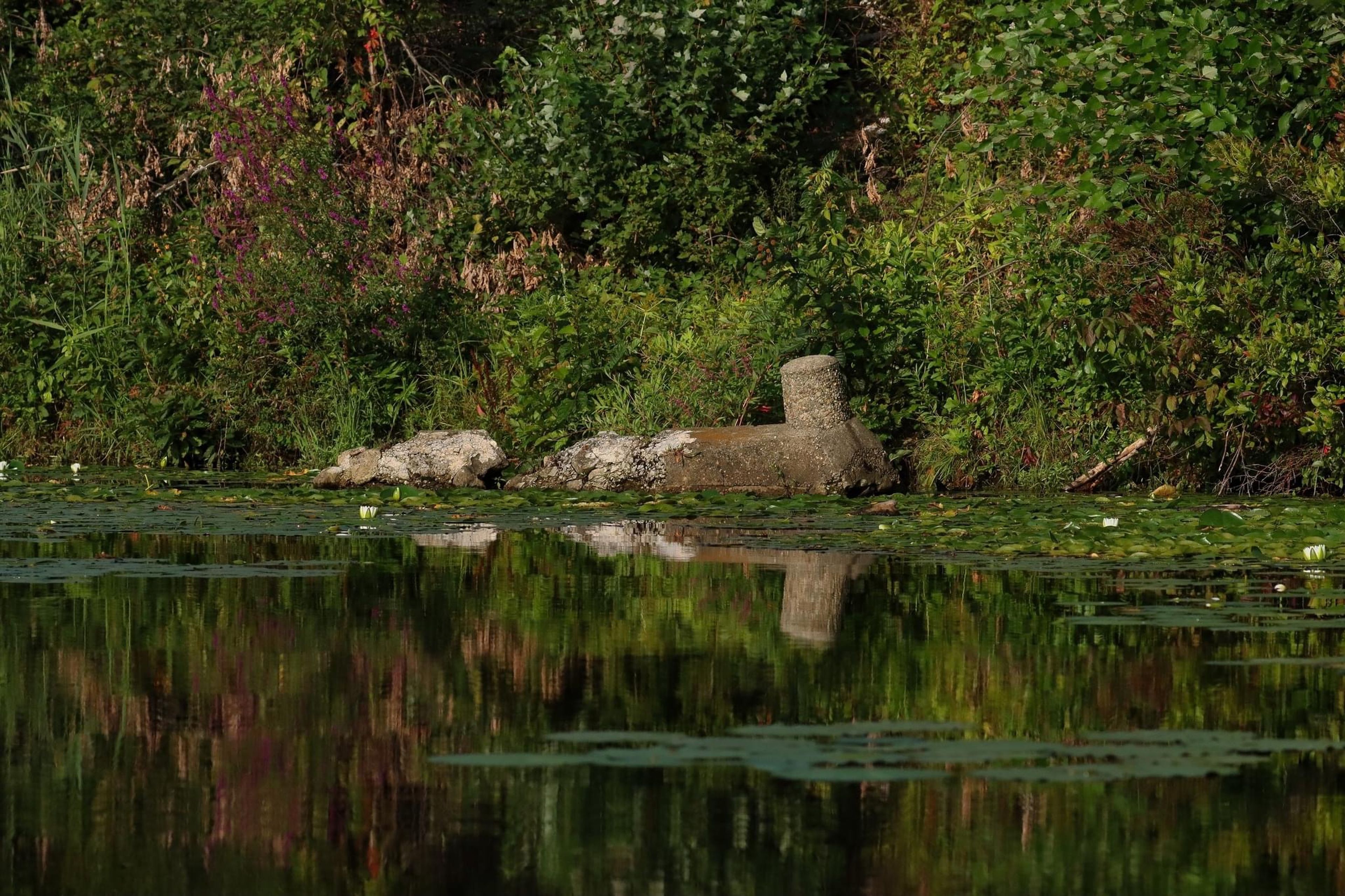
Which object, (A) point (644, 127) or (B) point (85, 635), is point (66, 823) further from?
(A) point (644, 127)

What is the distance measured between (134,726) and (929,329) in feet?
41.7

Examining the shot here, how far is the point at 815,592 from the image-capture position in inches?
382

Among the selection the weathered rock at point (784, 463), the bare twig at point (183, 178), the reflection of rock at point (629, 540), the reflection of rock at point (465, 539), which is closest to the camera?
the reflection of rock at point (629, 540)

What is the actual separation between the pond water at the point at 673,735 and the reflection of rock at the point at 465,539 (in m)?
2.11

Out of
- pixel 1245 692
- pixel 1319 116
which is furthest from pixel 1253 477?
pixel 1245 692

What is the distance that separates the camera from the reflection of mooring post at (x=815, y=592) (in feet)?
27.3

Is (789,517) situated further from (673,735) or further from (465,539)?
(673,735)

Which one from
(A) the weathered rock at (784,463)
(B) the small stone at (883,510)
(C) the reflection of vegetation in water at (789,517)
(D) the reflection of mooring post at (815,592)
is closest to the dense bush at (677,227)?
(A) the weathered rock at (784,463)

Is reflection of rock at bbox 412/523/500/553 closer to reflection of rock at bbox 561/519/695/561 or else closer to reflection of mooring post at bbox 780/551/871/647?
reflection of rock at bbox 561/519/695/561

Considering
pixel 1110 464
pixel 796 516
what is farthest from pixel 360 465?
pixel 1110 464

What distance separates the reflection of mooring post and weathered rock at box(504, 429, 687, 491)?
5450mm

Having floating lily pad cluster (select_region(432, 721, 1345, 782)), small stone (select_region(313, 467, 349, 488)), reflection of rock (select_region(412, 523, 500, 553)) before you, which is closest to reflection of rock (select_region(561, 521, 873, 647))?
reflection of rock (select_region(412, 523, 500, 553))

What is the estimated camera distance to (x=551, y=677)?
705 cm

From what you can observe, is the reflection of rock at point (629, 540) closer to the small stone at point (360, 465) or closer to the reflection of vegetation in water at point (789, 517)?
the reflection of vegetation in water at point (789, 517)
